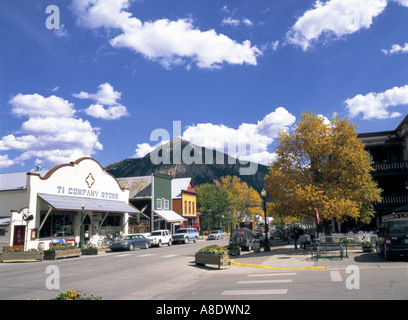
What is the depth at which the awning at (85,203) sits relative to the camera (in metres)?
27.7

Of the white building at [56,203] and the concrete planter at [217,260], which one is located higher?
the white building at [56,203]

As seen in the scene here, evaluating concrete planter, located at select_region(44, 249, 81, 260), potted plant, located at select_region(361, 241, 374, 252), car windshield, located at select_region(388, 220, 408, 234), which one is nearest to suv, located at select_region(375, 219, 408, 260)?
car windshield, located at select_region(388, 220, 408, 234)

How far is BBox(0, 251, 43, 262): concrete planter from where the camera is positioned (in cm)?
2113

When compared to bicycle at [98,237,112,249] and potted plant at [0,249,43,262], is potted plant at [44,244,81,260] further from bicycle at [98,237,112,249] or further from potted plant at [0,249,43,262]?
bicycle at [98,237,112,249]

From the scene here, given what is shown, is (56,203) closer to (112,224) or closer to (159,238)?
(159,238)

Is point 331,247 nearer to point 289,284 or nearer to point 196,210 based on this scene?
point 289,284

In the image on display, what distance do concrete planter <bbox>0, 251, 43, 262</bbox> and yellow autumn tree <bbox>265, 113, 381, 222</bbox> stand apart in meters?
15.4

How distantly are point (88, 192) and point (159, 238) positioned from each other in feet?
27.4

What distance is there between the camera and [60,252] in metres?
22.3

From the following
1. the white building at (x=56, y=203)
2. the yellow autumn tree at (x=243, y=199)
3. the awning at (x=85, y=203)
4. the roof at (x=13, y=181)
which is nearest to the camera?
the white building at (x=56, y=203)

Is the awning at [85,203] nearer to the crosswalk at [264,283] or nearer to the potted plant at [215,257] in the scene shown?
the potted plant at [215,257]

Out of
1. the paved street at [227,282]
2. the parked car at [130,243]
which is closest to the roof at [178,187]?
the parked car at [130,243]

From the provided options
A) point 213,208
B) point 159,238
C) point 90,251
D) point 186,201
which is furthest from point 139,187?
point 90,251

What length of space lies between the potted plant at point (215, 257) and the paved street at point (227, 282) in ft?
1.38
